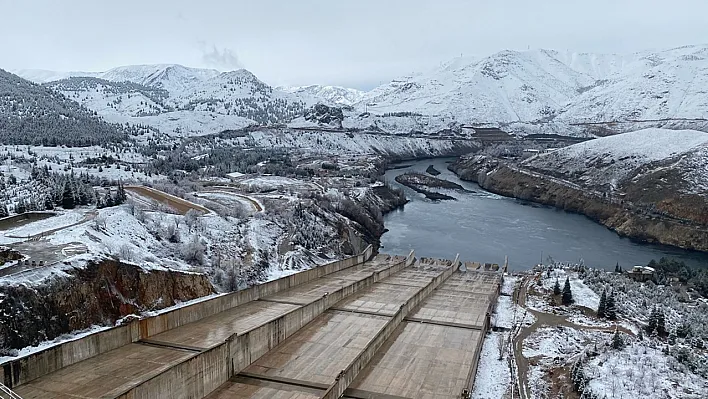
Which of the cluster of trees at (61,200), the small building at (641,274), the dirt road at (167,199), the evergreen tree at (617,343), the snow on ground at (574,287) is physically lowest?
the small building at (641,274)

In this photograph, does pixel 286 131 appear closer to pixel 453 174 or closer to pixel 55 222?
pixel 453 174

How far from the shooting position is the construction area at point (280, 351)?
20016 mm

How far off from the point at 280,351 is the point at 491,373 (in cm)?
993

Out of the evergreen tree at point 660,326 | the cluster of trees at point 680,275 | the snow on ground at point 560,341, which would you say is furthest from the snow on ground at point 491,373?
the cluster of trees at point 680,275

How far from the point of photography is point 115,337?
912 inches

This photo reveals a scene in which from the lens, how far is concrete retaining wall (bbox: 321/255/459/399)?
22031 mm

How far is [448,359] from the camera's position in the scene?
26.9m

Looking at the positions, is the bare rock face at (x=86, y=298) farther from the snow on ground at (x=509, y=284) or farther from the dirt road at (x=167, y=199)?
the snow on ground at (x=509, y=284)

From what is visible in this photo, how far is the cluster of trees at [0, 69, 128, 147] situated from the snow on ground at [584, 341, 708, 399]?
91209 mm

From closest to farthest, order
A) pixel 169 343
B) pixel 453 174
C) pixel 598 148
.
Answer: pixel 169 343, pixel 598 148, pixel 453 174

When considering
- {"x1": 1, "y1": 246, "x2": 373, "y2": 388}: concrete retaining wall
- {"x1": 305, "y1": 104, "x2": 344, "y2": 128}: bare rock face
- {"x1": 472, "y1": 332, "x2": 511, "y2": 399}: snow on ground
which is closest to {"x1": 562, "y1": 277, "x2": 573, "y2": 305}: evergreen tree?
{"x1": 472, "y1": 332, "x2": 511, "y2": 399}: snow on ground

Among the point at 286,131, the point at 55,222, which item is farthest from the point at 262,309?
the point at 286,131

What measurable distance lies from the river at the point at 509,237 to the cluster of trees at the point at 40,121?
2363 inches

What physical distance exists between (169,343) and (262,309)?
24.8 feet
